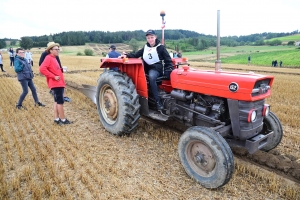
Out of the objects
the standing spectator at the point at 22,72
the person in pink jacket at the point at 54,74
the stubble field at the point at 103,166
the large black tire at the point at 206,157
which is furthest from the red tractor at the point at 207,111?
the standing spectator at the point at 22,72

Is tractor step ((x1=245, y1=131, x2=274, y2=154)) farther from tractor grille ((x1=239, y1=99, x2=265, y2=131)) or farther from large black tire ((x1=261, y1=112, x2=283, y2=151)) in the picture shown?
large black tire ((x1=261, y1=112, x2=283, y2=151))

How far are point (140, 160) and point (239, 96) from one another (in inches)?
65.3

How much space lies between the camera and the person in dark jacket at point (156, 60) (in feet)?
12.5

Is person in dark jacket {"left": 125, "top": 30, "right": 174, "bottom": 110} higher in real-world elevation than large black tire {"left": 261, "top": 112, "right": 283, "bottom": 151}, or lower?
higher

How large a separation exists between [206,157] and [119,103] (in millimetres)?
1767

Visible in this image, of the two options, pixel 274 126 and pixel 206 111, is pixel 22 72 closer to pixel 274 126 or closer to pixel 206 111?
pixel 206 111

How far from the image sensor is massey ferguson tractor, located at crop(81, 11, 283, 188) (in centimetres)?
272

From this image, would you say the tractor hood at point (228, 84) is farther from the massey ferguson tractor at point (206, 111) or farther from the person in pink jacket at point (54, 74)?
the person in pink jacket at point (54, 74)

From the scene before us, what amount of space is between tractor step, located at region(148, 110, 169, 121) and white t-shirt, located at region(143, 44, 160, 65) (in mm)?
861

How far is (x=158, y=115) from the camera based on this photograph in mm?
3949

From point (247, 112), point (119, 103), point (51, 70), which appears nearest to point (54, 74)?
point (51, 70)

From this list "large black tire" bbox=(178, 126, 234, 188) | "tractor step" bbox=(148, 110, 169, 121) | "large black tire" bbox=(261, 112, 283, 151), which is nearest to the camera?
"large black tire" bbox=(178, 126, 234, 188)

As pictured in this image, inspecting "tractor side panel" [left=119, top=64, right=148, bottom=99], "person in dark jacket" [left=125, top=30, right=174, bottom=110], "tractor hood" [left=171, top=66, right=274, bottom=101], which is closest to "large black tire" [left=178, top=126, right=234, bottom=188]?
"tractor hood" [left=171, top=66, right=274, bottom=101]

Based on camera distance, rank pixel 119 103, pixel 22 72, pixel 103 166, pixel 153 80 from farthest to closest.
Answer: pixel 22 72, pixel 119 103, pixel 153 80, pixel 103 166
